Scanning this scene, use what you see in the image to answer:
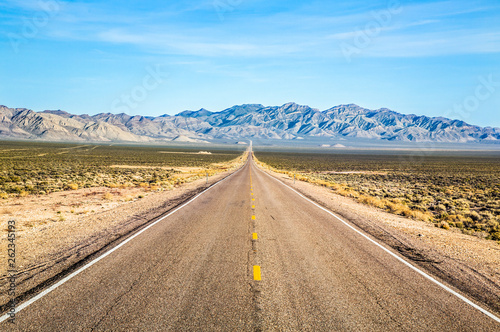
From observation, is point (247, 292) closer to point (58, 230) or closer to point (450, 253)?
point (450, 253)

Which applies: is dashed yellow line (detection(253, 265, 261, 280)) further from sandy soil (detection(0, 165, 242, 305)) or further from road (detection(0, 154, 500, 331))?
sandy soil (detection(0, 165, 242, 305))

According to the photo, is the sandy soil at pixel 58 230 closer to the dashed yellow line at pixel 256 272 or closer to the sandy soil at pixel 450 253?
the dashed yellow line at pixel 256 272

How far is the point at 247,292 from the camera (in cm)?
589

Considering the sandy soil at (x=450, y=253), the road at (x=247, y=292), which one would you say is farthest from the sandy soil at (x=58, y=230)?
the sandy soil at (x=450, y=253)

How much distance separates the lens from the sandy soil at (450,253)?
6711 millimetres

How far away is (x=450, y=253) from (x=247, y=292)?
643 centimetres

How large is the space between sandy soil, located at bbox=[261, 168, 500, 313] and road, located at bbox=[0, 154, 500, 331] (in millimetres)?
641

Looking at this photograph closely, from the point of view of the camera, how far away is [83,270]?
6.86m

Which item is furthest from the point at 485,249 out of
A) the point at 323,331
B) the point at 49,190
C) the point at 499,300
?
the point at 49,190

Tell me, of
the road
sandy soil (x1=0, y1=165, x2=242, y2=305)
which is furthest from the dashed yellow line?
sandy soil (x1=0, y1=165, x2=242, y2=305)

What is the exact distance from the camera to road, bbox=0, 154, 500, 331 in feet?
16.0

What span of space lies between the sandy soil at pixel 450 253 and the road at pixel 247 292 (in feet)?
2.10

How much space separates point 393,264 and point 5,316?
294 inches

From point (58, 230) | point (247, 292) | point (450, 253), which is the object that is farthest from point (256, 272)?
point (58, 230)
